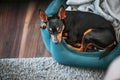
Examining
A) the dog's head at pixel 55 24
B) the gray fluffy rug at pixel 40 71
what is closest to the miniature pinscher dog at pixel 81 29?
the dog's head at pixel 55 24

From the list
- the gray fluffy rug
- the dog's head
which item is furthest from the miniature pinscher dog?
the gray fluffy rug

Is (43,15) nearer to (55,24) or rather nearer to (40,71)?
(55,24)

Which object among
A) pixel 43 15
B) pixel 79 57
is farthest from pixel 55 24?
pixel 79 57

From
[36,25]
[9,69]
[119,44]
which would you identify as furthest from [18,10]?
[119,44]

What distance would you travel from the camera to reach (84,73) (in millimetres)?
1733

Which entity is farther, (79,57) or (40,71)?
(40,71)

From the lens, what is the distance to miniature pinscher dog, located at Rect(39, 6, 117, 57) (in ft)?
5.53

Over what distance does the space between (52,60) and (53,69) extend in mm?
78

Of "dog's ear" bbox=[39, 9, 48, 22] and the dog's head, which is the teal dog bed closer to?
the dog's head

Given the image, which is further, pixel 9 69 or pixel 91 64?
pixel 9 69

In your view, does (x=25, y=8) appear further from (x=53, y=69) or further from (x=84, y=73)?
(x=84, y=73)

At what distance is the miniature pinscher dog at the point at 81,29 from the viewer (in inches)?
66.4

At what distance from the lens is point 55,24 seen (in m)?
1.69

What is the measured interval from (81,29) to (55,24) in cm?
19
